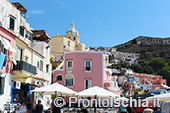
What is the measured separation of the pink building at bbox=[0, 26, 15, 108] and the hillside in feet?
422

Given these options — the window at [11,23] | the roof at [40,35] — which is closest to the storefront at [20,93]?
the window at [11,23]

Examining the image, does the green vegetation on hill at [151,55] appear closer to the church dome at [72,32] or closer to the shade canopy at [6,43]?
the church dome at [72,32]

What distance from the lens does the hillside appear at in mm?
144738

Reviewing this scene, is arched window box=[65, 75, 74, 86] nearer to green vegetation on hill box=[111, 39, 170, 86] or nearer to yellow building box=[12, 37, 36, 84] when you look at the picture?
yellow building box=[12, 37, 36, 84]

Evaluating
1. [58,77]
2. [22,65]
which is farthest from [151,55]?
[22,65]

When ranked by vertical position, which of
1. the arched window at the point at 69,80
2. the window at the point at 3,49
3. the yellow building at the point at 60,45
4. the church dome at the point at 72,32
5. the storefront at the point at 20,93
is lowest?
the storefront at the point at 20,93

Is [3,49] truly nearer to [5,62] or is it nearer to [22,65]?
[5,62]

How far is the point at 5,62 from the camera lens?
15.0 meters

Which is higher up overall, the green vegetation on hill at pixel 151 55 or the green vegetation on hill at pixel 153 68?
the green vegetation on hill at pixel 151 55

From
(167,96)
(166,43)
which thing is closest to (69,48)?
(167,96)

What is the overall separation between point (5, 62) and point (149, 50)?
150 meters

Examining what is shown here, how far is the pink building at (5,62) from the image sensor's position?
14.7m

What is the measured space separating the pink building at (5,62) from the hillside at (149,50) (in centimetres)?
12852

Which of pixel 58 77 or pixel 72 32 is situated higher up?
pixel 72 32
